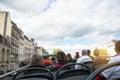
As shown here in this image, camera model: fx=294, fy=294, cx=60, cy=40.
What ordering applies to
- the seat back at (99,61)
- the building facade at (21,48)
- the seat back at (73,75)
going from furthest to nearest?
the building facade at (21,48), the seat back at (99,61), the seat back at (73,75)

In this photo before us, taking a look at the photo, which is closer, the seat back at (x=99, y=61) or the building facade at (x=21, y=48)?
the seat back at (x=99, y=61)

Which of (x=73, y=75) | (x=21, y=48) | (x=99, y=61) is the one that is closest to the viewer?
(x=73, y=75)

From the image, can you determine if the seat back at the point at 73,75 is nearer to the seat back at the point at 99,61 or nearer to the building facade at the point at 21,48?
the seat back at the point at 99,61

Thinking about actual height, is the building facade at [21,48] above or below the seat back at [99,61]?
above

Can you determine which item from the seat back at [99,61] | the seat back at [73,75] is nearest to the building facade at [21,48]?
the seat back at [99,61]

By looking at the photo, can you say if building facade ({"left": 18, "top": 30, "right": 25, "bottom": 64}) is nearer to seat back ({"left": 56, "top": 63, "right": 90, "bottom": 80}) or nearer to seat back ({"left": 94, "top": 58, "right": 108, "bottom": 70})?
seat back ({"left": 94, "top": 58, "right": 108, "bottom": 70})

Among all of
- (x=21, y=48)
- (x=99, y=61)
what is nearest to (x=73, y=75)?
(x=99, y=61)

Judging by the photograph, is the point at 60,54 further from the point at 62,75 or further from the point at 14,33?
the point at 14,33

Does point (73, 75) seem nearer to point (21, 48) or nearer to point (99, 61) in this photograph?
point (99, 61)

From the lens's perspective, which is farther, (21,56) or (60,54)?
(21,56)

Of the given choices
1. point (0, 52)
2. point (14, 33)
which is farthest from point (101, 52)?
point (14, 33)

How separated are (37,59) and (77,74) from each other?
7.06 ft

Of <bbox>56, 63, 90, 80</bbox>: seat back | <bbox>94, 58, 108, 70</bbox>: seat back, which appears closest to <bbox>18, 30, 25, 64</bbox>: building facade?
<bbox>94, 58, 108, 70</bbox>: seat back

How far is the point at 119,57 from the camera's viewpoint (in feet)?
13.6
